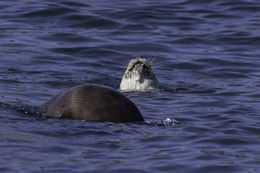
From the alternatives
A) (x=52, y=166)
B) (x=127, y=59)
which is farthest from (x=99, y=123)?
(x=127, y=59)

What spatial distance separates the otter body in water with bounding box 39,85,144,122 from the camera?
296 inches

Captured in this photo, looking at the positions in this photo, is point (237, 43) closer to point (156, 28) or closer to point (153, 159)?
point (156, 28)

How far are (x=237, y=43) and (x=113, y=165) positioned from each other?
31.7ft

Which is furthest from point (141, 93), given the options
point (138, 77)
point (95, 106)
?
point (95, 106)

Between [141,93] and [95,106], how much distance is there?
3607mm

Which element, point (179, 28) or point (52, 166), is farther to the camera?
point (179, 28)

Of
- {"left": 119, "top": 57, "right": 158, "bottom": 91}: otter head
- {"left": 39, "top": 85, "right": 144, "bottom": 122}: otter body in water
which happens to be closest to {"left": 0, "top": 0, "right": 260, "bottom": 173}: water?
{"left": 39, "top": 85, "right": 144, "bottom": 122}: otter body in water

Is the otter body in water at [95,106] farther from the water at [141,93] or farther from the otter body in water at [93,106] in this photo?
the water at [141,93]

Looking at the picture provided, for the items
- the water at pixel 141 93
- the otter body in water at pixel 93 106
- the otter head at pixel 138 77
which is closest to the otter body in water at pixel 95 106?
the otter body in water at pixel 93 106

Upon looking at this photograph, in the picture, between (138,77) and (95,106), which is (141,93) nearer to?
(138,77)

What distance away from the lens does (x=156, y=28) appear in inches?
655

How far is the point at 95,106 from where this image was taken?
751 centimetres

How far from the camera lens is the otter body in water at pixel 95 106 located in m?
7.51

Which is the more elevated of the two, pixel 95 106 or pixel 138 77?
pixel 95 106
